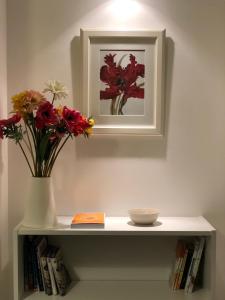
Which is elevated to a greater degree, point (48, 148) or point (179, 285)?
point (48, 148)

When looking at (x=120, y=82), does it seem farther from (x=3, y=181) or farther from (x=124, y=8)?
(x=3, y=181)

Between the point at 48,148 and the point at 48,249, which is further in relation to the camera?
the point at 48,249

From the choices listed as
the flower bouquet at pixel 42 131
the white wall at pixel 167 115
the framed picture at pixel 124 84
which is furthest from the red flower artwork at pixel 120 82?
the flower bouquet at pixel 42 131

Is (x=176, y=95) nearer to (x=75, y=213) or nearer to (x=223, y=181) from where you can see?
(x=223, y=181)

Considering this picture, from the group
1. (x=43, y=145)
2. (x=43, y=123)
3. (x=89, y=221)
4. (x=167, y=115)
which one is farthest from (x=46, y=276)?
(x=167, y=115)

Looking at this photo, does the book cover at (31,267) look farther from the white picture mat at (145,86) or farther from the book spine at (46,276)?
A: the white picture mat at (145,86)

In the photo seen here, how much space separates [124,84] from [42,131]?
1.65ft

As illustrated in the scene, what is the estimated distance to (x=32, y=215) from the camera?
1.76 m

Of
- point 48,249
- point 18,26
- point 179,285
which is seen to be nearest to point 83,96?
point 18,26

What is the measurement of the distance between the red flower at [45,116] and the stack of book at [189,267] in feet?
2.81

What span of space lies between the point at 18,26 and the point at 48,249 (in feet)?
3.62

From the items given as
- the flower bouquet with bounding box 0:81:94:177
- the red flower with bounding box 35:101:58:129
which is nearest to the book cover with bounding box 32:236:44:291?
the flower bouquet with bounding box 0:81:94:177

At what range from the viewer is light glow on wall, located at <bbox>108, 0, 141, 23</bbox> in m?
1.98

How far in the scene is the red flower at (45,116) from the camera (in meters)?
1.68
